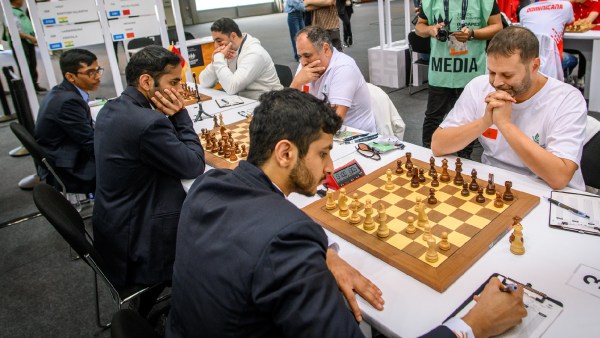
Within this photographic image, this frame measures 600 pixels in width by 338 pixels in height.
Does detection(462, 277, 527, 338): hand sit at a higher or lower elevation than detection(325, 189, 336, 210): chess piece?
lower

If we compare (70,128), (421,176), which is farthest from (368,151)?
(70,128)

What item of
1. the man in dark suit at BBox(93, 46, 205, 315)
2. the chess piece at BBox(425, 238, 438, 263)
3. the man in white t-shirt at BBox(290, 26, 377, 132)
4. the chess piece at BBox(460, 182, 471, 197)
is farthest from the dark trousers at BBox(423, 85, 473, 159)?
the chess piece at BBox(425, 238, 438, 263)

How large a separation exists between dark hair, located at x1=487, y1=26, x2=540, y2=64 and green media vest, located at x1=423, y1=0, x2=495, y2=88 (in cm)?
142

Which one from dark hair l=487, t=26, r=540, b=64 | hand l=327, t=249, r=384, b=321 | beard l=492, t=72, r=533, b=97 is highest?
dark hair l=487, t=26, r=540, b=64

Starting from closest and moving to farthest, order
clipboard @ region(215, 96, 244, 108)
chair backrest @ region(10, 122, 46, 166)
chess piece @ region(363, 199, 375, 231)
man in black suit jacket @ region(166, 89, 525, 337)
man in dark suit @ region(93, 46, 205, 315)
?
man in black suit jacket @ region(166, 89, 525, 337), chess piece @ region(363, 199, 375, 231), man in dark suit @ region(93, 46, 205, 315), chair backrest @ region(10, 122, 46, 166), clipboard @ region(215, 96, 244, 108)

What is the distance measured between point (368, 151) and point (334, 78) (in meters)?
0.76

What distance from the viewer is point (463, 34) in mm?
3170

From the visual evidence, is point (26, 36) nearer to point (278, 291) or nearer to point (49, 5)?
point (49, 5)

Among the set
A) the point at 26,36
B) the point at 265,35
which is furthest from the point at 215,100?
the point at 265,35

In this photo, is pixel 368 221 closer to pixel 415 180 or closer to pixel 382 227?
pixel 382 227

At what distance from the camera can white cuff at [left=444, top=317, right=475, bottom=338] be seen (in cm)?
108

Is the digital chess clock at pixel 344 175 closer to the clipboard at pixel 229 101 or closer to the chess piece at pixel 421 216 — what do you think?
the chess piece at pixel 421 216

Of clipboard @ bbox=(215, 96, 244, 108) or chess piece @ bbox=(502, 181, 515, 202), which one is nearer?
chess piece @ bbox=(502, 181, 515, 202)

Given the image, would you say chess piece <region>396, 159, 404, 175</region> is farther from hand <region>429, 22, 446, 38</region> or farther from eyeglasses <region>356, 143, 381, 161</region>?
hand <region>429, 22, 446, 38</region>
